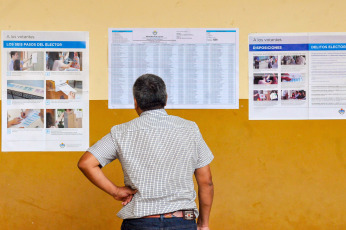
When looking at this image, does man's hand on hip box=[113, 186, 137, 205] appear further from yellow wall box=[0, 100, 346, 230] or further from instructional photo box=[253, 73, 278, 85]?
instructional photo box=[253, 73, 278, 85]

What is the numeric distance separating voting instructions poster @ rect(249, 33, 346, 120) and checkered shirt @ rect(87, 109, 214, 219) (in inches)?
50.7

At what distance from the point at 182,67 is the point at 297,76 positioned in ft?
2.91

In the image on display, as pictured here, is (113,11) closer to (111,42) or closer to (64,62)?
(111,42)

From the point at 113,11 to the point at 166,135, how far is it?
5.02 feet

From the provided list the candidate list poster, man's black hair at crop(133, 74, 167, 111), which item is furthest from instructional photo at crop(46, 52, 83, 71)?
man's black hair at crop(133, 74, 167, 111)

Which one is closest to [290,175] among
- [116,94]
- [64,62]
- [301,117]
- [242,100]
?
[301,117]

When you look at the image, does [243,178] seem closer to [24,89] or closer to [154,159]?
[154,159]

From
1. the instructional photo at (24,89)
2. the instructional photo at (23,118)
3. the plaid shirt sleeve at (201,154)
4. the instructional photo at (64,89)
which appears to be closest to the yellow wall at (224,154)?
the instructional photo at (64,89)

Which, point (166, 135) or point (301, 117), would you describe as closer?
point (166, 135)

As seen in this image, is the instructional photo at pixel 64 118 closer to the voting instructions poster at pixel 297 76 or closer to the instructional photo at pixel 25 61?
the instructional photo at pixel 25 61

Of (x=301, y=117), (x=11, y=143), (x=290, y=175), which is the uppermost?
(x=301, y=117)

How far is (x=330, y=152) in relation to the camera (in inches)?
124

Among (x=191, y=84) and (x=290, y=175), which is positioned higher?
(x=191, y=84)

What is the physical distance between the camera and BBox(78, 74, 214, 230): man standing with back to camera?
194 cm
